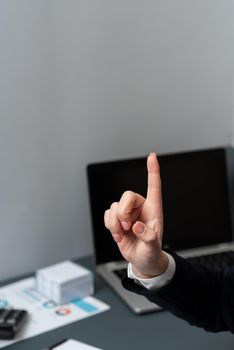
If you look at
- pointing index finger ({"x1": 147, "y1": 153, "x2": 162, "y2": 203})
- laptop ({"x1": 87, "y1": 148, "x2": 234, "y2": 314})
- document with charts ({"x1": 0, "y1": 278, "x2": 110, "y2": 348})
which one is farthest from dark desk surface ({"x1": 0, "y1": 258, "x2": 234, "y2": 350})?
pointing index finger ({"x1": 147, "y1": 153, "x2": 162, "y2": 203})

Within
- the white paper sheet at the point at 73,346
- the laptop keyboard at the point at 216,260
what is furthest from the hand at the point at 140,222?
the laptop keyboard at the point at 216,260

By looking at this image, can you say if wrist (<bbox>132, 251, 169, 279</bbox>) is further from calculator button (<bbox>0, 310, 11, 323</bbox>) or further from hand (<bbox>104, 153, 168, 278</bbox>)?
calculator button (<bbox>0, 310, 11, 323</bbox>)

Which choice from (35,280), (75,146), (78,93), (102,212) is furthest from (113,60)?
(35,280)

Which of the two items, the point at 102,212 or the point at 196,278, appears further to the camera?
the point at 102,212

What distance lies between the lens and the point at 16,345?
1082 millimetres

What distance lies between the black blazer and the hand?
0.09 meters

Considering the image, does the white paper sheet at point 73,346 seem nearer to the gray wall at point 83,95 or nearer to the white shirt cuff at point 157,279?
the white shirt cuff at point 157,279

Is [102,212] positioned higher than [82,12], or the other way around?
[82,12]

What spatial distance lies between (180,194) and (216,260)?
181 millimetres

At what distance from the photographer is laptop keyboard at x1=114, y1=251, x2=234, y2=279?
1.35 metres

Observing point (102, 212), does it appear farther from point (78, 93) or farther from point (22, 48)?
point (22, 48)

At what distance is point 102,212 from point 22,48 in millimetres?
414

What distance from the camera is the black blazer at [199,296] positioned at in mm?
976

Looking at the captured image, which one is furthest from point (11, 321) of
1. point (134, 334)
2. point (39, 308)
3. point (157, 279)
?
point (157, 279)
